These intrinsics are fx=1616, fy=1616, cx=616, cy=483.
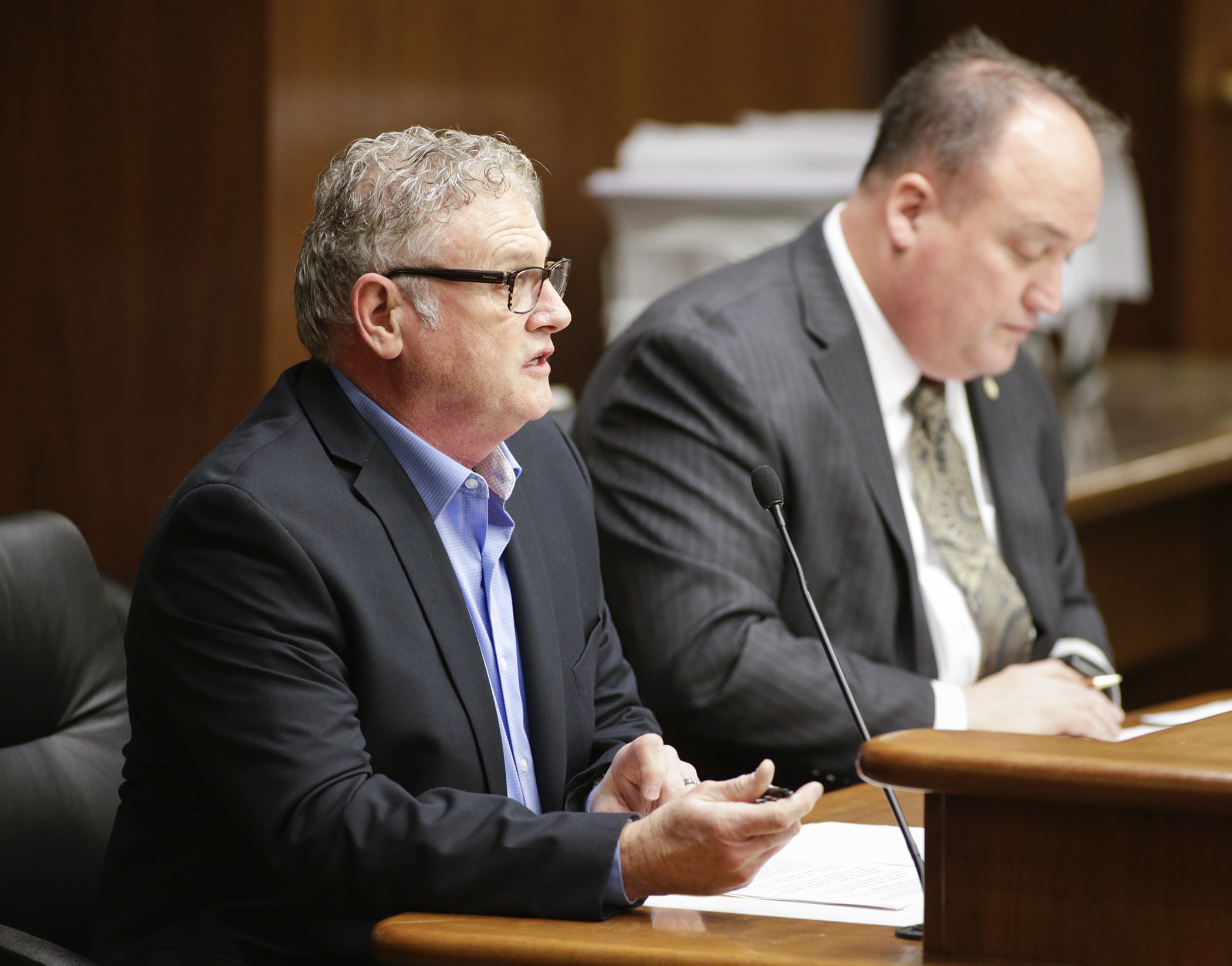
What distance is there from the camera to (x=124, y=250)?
2850 mm

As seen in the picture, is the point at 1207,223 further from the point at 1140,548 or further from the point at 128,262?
the point at 128,262

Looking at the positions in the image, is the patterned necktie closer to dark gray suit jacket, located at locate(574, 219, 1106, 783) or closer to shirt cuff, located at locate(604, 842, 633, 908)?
dark gray suit jacket, located at locate(574, 219, 1106, 783)

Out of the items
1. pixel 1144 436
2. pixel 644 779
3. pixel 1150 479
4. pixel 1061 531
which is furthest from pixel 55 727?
pixel 1144 436

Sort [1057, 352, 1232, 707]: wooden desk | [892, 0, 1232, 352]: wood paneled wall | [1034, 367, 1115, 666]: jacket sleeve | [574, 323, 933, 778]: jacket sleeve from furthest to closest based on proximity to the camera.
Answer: [892, 0, 1232, 352]: wood paneled wall
[1057, 352, 1232, 707]: wooden desk
[1034, 367, 1115, 666]: jacket sleeve
[574, 323, 933, 778]: jacket sleeve

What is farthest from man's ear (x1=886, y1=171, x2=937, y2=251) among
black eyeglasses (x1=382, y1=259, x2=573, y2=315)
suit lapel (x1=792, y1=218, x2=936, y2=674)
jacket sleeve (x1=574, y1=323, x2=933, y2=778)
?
black eyeglasses (x1=382, y1=259, x2=573, y2=315)

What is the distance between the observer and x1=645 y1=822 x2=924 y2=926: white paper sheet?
4.31ft

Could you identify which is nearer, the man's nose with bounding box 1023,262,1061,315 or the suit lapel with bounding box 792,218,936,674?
the suit lapel with bounding box 792,218,936,674

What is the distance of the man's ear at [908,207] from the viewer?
90.3 inches

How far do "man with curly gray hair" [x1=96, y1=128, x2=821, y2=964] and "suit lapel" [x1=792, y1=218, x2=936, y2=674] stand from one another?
0.67m

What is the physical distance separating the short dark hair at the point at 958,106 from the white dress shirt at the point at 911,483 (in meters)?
0.13

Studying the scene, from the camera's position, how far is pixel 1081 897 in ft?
3.67

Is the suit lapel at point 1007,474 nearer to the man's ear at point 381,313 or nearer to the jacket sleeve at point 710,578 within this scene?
the jacket sleeve at point 710,578

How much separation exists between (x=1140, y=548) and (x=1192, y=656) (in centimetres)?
64

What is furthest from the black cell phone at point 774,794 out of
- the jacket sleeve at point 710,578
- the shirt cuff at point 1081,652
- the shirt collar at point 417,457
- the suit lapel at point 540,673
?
the shirt cuff at point 1081,652
